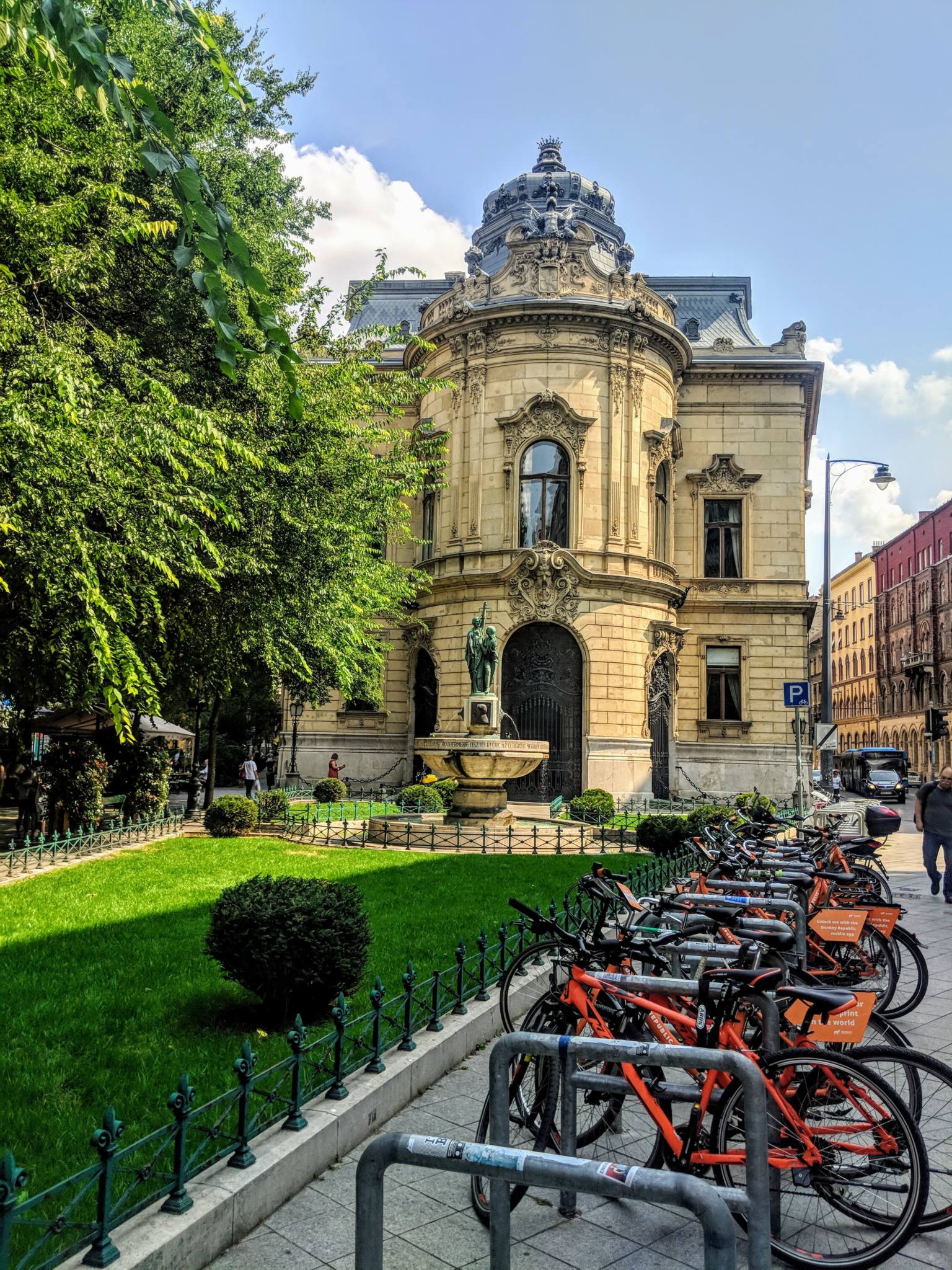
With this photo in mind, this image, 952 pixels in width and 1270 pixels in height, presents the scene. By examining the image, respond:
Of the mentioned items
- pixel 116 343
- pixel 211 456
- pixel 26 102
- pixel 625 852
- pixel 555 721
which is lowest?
pixel 625 852

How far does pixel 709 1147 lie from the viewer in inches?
166

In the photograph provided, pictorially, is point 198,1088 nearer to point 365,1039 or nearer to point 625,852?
point 365,1039

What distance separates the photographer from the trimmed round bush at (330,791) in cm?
2767

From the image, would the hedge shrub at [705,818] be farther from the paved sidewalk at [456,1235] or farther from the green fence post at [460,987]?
the paved sidewalk at [456,1235]

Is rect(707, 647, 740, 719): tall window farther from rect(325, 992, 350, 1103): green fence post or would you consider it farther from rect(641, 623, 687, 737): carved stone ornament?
rect(325, 992, 350, 1103): green fence post

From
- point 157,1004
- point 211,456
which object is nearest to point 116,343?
point 211,456

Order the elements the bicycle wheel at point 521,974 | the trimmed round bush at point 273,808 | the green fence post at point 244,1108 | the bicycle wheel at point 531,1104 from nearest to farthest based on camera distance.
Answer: the green fence post at point 244,1108 < the bicycle wheel at point 531,1104 < the bicycle wheel at point 521,974 < the trimmed round bush at point 273,808

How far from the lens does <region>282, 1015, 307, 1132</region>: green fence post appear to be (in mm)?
4699

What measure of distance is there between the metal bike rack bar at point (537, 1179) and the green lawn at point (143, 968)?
252cm

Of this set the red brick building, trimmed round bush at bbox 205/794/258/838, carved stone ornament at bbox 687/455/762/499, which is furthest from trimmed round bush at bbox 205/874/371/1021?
the red brick building

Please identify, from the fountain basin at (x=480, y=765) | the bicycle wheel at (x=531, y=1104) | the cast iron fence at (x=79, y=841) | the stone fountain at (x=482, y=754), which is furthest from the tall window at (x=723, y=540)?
the bicycle wheel at (x=531, y=1104)

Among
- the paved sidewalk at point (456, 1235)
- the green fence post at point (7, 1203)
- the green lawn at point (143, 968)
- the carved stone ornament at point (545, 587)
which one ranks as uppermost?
the carved stone ornament at point (545, 587)

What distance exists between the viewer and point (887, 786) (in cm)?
4866

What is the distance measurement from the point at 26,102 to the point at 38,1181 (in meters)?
10.4
